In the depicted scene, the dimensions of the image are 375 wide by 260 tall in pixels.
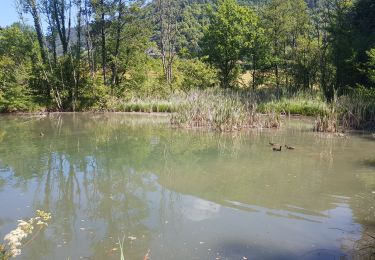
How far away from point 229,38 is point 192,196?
2124 cm

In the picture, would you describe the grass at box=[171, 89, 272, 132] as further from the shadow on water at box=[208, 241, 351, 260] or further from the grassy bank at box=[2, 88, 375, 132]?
the shadow on water at box=[208, 241, 351, 260]

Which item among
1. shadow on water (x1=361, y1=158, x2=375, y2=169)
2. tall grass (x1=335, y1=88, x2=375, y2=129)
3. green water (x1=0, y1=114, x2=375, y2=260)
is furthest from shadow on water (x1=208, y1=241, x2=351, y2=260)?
tall grass (x1=335, y1=88, x2=375, y2=129)

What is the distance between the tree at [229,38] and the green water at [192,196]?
1527 cm

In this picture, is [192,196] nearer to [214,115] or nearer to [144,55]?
[214,115]

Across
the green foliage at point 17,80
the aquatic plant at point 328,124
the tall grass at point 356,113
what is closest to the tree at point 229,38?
the green foliage at point 17,80

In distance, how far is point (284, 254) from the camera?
14.8ft

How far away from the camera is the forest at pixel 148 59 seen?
22.9m

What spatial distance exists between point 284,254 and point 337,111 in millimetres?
11411

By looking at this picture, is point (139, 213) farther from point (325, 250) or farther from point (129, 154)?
point (129, 154)

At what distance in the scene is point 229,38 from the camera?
26.7 m

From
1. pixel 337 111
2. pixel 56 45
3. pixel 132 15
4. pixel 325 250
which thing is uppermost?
pixel 132 15

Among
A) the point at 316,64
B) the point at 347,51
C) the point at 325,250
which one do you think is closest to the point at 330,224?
the point at 325,250

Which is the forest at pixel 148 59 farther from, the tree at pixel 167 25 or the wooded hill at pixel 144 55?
the tree at pixel 167 25

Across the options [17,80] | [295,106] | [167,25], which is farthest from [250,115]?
[167,25]
